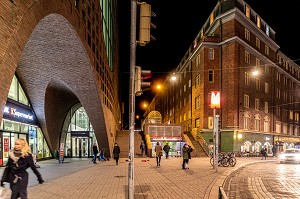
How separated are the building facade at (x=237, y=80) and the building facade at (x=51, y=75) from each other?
679 inches

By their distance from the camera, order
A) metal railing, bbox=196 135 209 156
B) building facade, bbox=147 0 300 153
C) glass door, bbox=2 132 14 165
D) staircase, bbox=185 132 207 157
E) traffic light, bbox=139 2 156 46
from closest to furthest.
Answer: traffic light, bbox=139 2 156 46 < glass door, bbox=2 132 14 165 < staircase, bbox=185 132 207 157 < metal railing, bbox=196 135 209 156 < building facade, bbox=147 0 300 153

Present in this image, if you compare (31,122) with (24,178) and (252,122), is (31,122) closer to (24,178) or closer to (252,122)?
(24,178)

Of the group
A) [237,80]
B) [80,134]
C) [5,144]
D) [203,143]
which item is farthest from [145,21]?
[237,80]

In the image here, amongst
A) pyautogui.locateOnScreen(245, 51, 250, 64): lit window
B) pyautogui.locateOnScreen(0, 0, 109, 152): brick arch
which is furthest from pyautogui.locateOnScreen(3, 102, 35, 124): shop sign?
pyautogui.locateOnScreen(245, 51, 250, 64): lit window

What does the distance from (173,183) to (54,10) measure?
7.98 m

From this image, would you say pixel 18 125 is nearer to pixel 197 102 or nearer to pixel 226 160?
pixel 226 160

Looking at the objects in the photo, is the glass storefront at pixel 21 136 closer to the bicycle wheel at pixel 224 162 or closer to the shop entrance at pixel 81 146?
the shop entrance at pixel 81 146

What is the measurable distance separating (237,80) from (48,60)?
28.3 m

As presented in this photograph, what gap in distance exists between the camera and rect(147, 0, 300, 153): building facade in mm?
43344

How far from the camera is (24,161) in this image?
663 centimetres

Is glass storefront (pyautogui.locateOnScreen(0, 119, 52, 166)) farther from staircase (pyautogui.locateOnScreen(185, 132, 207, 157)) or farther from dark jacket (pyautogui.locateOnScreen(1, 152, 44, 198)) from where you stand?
staircase (pyautogui.locateOnScreen(185, 132, 207, 157))

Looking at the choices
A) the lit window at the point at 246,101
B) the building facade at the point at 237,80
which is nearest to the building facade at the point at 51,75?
the building facade at the point at 237,80

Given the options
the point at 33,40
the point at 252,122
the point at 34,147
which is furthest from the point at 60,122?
the point at 252,122

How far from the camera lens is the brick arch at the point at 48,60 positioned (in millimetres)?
8648
